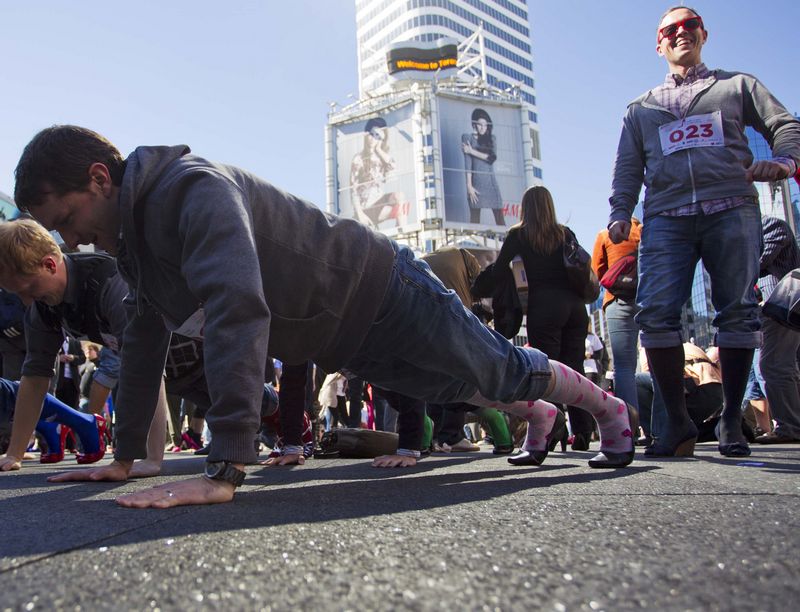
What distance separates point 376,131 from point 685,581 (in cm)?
5055

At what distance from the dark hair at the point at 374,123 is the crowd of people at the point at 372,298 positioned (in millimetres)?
46392

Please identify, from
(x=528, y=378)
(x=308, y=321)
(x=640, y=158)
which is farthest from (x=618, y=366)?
(x=308, y=321)

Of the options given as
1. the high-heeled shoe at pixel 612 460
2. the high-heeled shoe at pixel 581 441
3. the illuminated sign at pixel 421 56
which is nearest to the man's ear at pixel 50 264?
the high-heeled shoe at pixel 612 460

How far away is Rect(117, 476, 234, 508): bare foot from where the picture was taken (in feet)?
4.65

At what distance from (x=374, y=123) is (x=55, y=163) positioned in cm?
4973

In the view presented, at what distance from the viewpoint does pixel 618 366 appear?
4.37m

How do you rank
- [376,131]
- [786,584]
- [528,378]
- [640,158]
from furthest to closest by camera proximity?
[376,131]
[640,158]
[528,378]
[786,584]

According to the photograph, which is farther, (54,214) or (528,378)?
(528,378)

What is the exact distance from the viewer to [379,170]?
49.0 meters

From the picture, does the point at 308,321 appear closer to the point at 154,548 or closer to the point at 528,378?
the point at 528,378

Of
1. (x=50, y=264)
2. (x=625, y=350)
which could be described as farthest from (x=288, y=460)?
(x=625, y=350)

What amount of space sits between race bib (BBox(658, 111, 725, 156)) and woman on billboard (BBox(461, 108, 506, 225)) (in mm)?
44009

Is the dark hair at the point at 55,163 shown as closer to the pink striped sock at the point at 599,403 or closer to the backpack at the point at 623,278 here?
the pink striped sock at the point at 599,403

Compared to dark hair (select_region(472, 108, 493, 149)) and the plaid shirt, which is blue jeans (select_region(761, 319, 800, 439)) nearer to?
the plaid shirt
